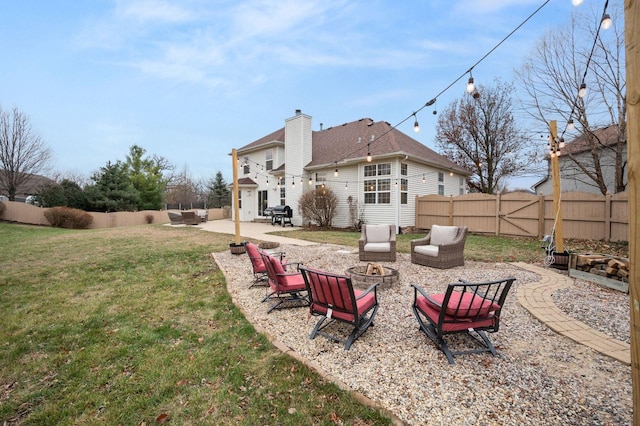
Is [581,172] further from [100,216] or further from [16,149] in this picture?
[16,149]

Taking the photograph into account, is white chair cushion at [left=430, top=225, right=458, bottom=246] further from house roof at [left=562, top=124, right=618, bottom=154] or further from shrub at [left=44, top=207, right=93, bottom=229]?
shrub at [left=44, top=207, right=93, bottom=229]

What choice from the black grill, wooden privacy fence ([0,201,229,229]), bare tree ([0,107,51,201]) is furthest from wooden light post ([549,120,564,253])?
bare tree ([0,107,51,201])

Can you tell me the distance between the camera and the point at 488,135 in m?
17.8

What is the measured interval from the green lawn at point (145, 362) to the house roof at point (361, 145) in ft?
36.5

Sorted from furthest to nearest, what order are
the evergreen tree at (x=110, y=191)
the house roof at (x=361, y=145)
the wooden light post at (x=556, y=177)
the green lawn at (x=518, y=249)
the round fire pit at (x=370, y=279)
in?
the evergreen tree at (x=110, y=191)
the house roof at (x=361, y=145)
the green lawn at (x=518, y=249)
the wooden light post at (x=556, y=177)
the round fire pit at (x=370, y=279)

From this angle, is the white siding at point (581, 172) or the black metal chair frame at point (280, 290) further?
the white siding at point (581, 172)

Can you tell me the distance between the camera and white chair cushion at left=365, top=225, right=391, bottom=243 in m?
7.54

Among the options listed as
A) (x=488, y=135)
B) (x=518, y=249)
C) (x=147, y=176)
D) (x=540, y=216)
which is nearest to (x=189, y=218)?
(x=147, y=176)

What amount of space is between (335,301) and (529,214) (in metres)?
11.9

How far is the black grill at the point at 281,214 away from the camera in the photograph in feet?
56.5

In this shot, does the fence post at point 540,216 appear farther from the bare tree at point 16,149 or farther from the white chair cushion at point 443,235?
the bare tree at point 16,149

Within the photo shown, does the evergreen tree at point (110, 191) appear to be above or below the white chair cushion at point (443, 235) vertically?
above

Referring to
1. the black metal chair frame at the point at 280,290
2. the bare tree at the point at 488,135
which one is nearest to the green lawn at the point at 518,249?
the black metal chair frame at the point at 280,290

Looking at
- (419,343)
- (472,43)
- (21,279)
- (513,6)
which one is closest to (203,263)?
(21,279)
